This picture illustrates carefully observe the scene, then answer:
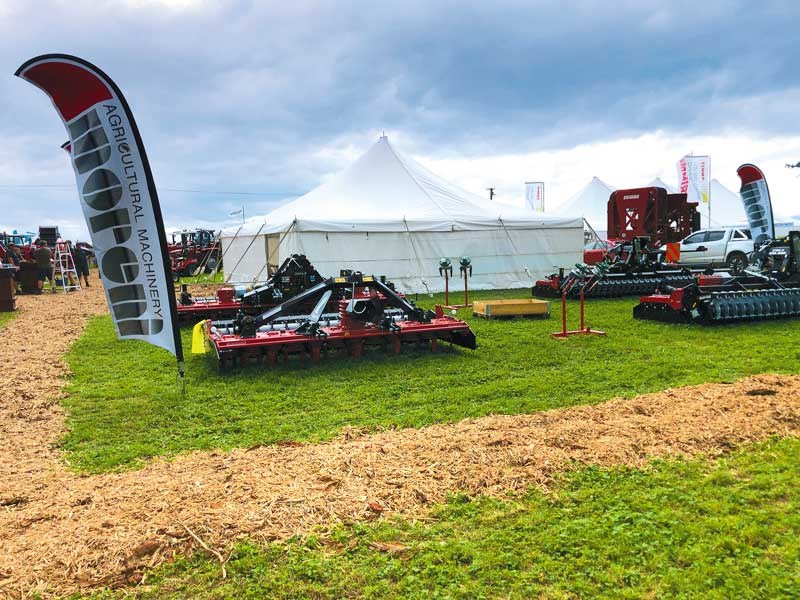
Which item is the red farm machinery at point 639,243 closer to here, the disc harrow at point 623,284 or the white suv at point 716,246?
the disc harrow at point 623,284

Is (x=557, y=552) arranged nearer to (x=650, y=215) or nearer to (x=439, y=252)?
(x=439, y=252)

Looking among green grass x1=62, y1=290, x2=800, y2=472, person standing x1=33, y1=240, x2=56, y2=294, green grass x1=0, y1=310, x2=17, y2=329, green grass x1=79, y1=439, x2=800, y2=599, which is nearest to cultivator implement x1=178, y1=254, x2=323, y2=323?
green grass x1=62, y1=290, x2=800, y2=472

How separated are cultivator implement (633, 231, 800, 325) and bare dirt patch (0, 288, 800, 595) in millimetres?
4590

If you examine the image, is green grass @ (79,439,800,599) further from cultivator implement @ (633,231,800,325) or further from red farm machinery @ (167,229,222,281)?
red farm machinery @ (167,229,222,281)

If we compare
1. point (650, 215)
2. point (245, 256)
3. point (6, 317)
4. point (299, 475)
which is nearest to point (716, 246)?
point (650, 215)

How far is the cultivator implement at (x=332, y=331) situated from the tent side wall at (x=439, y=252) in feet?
21.9

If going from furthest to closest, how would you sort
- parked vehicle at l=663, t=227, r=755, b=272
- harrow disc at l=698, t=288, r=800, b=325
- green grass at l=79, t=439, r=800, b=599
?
parked vehicle at l=663, t=227, r=755, b=272, harrow disc at l=698, t=288, r=800, b=325, green grass at l=79, t=439, r=800, b=599

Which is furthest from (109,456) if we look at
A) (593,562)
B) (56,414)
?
(593,562)

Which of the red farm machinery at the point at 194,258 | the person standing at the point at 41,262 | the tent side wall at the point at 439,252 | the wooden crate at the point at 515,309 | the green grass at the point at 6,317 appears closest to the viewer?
the wooden crate at the point at 515,309

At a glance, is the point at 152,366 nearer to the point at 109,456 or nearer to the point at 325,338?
the point at 325,338

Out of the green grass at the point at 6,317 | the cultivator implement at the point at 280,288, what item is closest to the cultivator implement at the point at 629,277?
the cultivator implement at the point at 280,288

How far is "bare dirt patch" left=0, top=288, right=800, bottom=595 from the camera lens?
3127 millimetres

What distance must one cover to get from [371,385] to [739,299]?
7158mm

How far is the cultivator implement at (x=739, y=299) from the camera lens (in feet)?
33.7
